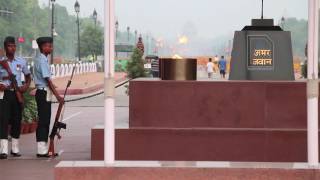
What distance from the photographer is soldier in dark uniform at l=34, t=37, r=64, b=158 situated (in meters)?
10.7

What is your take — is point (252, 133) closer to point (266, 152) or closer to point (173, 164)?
point (266, 152)

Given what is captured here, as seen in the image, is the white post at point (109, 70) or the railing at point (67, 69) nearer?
the white post at point (109, 70)

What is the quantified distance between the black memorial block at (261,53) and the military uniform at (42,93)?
9.54 feet

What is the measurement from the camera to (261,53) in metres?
10.8

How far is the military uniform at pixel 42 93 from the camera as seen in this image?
10.7 meters

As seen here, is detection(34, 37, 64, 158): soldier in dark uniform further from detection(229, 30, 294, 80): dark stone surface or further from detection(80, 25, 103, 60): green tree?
detection(80, 25, 103, 60): green tree

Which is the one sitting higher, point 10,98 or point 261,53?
point 261,53

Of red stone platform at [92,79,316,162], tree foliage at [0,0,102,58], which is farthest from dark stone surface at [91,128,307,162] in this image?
tree foliage at [0,0,102,58]

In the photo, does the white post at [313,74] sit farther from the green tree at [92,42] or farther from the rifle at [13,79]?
the green tree at [92,42]

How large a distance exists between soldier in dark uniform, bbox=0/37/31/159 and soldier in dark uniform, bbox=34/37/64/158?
1.26 feet

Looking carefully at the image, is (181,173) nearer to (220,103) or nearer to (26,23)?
(220,103)

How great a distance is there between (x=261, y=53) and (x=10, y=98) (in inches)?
161

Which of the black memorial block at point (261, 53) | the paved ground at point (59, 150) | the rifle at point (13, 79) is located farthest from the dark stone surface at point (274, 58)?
the rifle at point (13, 79)

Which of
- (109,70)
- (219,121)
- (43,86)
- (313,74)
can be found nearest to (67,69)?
(43,86)
